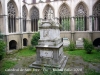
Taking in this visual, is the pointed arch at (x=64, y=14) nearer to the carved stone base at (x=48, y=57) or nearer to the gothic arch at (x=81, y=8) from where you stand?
the gothic arch at (x=81, y=8)

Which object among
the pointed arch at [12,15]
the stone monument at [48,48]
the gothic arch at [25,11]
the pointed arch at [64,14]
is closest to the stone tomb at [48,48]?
the stone monument at [48,48]

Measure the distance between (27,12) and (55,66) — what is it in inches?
598

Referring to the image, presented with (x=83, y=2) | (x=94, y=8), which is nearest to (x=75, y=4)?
(x=83, y=2)

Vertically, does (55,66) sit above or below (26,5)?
below

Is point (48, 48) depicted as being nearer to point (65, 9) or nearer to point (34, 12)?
point (65, 9)

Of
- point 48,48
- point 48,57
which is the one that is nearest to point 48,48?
point 48,48

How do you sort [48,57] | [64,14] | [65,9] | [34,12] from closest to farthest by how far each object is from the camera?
[48,57] < [65,9] < [64,14] < [34,12]

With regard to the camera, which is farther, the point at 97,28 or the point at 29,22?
the point at 29,22

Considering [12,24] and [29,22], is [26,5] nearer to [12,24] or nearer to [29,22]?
[29,22]

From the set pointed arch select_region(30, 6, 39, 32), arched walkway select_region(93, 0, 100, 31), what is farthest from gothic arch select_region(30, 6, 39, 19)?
arched walkway select_region(93, 0, 100, 31)

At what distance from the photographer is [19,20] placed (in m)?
18.5

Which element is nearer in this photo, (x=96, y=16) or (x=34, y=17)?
(x=96, y=16)

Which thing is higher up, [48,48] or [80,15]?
[80,15]

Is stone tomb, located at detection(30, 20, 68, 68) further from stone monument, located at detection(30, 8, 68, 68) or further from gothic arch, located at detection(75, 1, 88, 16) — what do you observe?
gothic arch, located at detection(75, 1, 88, 16)
